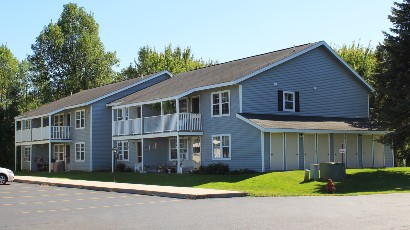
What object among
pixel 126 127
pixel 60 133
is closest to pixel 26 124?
pixel 60 133

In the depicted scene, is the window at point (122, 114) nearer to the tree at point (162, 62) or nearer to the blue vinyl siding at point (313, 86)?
the blue vinyl siding at point (313, 86)

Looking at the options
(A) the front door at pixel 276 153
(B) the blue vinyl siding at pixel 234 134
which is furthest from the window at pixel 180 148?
(A) the front door at pixel 276 153

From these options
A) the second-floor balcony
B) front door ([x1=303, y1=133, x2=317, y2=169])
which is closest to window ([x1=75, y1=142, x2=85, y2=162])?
the second-floor balcony

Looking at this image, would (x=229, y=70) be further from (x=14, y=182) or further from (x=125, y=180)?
(x=14, y=182)

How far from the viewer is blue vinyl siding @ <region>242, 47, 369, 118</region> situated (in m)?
34.7

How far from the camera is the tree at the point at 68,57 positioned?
71062 mm

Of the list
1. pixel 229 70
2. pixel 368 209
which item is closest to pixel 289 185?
pixel 368 209

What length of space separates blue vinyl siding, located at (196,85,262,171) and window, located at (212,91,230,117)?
0.27 metres

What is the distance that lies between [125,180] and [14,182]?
7.89 metres

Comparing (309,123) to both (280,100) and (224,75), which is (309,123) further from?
(224,75)

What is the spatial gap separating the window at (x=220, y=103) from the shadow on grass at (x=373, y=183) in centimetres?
876

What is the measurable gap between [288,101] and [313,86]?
2.40m

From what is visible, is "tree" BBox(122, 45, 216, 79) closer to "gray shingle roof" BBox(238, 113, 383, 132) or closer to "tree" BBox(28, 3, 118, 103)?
"tree" BBox(28, 3, 118, 103)

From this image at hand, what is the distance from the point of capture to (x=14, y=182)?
3562 centimetres
